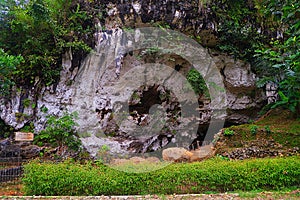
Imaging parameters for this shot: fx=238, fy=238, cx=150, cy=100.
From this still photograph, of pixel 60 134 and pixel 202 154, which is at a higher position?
pixel 60 134

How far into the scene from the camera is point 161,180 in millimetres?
5250

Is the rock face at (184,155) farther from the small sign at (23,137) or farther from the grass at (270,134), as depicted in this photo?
the small sign at (23,137)

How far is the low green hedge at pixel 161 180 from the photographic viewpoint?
16.9ft

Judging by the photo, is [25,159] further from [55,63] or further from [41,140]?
[55,63]

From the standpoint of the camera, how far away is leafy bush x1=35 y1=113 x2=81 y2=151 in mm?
7586

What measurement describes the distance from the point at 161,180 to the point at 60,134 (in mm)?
3987

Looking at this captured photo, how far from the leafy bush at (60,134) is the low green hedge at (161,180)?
2.21m

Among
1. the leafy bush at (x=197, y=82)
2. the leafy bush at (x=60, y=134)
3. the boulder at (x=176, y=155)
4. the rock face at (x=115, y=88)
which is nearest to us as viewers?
the boulder at (x=176, y=155)

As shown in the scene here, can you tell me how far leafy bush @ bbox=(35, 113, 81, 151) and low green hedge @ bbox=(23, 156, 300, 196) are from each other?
221 centimetres

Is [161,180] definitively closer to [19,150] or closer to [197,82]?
[19,150]

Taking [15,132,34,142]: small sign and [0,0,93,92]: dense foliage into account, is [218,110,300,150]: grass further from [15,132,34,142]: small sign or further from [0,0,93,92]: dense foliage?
[15,132,34,142]: small sign

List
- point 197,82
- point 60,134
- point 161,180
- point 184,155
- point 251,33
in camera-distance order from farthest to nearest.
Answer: point 197,82 → point 251,33 → point 60,134 → point 184,155 → point 161,180

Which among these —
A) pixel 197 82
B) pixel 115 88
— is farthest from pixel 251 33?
pixel 115 88

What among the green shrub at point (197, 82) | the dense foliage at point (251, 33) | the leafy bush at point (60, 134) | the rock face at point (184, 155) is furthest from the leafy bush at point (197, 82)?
the leafy bush at point (60, 134)
